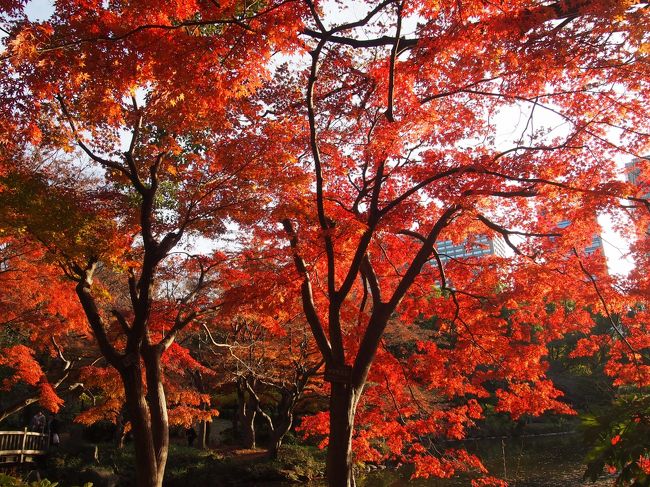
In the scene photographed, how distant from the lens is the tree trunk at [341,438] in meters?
6.61

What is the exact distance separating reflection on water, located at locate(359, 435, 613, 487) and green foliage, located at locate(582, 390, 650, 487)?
11.5 metres

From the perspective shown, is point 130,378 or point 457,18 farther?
point 130,378

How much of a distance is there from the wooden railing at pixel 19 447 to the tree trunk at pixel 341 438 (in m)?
13.0

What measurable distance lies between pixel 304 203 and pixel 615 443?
18.0ft

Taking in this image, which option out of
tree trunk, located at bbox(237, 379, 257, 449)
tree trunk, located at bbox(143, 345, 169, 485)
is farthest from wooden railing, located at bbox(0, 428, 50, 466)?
tree trunk, located at bbox(143, 345, 169, 485)

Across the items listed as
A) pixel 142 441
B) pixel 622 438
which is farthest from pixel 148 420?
pixel 622 438

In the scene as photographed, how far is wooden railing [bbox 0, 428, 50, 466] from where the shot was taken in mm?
15464

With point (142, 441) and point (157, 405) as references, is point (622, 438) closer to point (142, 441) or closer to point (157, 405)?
point (142, 441)

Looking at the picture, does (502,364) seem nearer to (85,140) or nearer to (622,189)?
(622,189)

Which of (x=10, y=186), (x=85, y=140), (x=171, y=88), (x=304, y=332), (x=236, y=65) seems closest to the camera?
(x=236, y=65)

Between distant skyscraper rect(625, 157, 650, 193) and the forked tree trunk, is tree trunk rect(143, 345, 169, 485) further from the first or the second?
distant skyscraper rect(625, 157, 650, 193)

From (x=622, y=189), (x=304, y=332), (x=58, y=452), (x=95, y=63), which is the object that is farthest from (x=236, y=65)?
(x=58, y=452)

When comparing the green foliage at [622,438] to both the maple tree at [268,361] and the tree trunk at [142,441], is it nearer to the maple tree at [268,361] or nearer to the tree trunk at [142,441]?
the tree trunk at [142,441]

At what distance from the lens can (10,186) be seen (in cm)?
783
